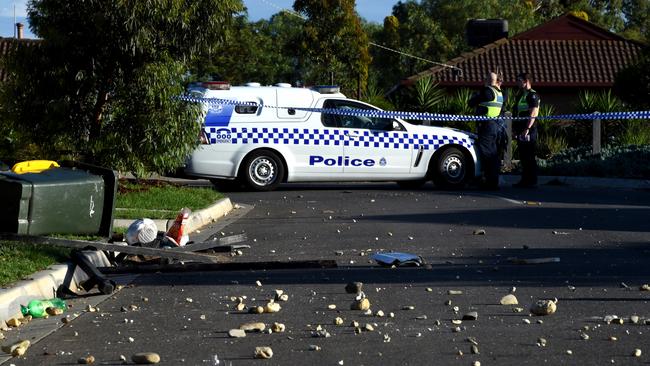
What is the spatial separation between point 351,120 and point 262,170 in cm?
164

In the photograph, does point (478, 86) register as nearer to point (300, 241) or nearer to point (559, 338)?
point (300, 241)

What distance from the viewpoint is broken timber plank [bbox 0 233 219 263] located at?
372 inches

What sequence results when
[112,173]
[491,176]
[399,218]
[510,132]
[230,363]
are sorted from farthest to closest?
1. [510,132]
2. [491,176]
3. [399,218]
4. [112,173]
5. [230,363]

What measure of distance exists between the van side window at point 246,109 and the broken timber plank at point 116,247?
8565 millimetres

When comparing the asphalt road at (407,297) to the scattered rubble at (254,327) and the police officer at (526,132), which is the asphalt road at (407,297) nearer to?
the scattered rubble at (254,327)

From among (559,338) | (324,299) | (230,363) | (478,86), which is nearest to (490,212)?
(324,299)

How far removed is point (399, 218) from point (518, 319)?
6695mm

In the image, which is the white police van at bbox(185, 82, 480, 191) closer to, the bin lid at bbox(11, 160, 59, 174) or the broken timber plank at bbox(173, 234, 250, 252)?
the broken timber plank at bbox(173, 234, 250, 252)

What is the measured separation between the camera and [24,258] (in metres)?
8.94

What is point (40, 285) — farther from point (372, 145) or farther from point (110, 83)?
point (372, 145)

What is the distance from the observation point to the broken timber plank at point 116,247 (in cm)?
945

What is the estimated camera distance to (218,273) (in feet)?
30.6

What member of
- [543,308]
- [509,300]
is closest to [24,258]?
[509,300]

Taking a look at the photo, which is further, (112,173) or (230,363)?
(112,173)
